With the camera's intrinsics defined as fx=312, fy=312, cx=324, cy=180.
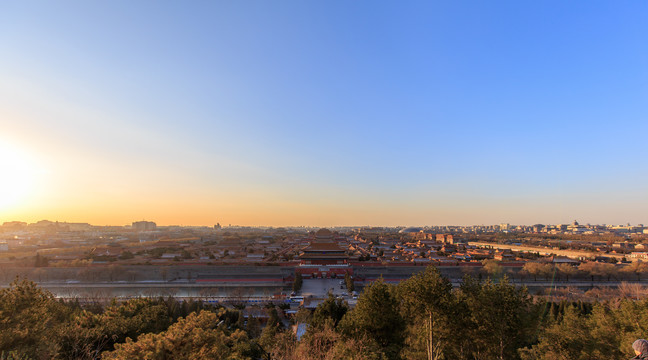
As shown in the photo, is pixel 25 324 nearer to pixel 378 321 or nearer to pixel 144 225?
pixel 378 321

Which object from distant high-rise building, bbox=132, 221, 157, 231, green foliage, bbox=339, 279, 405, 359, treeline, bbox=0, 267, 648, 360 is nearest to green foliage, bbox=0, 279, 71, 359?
treeline, bbox=0, 267, 648, 360

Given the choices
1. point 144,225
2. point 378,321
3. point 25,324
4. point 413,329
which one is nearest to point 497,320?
point 413,329

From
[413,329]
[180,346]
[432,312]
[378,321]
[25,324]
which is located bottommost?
[378,321]

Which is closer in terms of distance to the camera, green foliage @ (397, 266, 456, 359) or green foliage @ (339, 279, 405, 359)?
green foliage @ (397, 266, 456, 359)

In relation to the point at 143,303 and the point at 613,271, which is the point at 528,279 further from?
the point at 143,303

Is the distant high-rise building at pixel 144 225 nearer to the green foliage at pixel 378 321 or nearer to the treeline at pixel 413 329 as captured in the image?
the treeline at pixel 413 329

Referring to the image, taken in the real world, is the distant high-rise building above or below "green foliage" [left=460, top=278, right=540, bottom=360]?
below

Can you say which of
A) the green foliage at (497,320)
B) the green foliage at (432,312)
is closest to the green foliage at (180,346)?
the green foliage at (432,312)

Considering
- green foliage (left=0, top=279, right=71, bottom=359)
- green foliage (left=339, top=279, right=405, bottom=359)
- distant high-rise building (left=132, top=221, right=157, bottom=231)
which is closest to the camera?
green foliage (left=0, top=279, right=71, bottom=359)

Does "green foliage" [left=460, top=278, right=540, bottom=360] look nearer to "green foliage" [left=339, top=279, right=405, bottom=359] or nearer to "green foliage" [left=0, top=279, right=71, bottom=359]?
"green foliage" [left=339, top=279, right=405, bottom=359]

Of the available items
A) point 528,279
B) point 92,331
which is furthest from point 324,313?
point 528,279

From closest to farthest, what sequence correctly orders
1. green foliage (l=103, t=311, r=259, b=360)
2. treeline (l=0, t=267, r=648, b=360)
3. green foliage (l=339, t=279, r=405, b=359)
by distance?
green foliage (l=103, t=311, r=259, b=360), treeline (l=0, t=267, r=648, b=360), green foliage (l=339, t=279, r=405, b=359)
